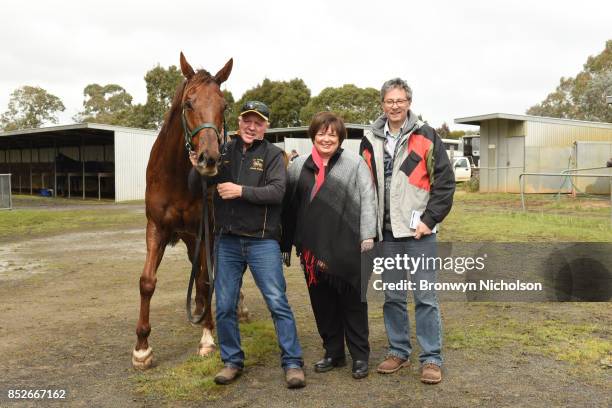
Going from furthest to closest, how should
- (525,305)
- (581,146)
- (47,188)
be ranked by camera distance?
(47,188) → (581,146) → (525,305)

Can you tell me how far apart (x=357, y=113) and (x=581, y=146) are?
35.5 m

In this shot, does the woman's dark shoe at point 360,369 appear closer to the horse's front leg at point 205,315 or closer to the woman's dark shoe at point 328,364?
the woman's dark shoe at point 328,364

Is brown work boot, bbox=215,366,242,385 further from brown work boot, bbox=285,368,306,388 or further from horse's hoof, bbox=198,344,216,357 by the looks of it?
horse's hoof, bbox=198,344,216,357

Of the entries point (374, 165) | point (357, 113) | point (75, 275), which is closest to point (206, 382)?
point (374, 165)

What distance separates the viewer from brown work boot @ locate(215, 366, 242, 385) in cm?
365

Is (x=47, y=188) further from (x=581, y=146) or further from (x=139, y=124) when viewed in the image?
(x=581, y=146)

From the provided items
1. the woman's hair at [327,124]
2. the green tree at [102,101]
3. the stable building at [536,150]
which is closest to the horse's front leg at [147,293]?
A: the woman's hair at [327,124]

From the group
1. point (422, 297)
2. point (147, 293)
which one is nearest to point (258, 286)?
point (147, 293)

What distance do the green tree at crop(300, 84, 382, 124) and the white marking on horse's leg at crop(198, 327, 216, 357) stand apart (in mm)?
50277

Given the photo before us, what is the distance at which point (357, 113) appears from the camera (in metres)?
55.4

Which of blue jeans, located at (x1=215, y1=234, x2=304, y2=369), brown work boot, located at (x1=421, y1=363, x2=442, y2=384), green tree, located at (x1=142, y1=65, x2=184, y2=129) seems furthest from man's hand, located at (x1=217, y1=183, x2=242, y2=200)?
green tree, located at (x1=142, y1=65, x2=184, y2=129)

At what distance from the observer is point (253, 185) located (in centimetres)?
365

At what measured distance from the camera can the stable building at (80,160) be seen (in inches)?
977

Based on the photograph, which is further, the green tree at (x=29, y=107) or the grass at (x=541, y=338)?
the green tree at (x=29, y=107)
